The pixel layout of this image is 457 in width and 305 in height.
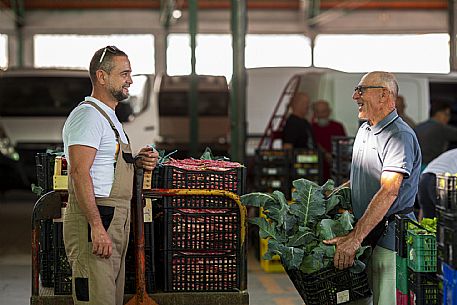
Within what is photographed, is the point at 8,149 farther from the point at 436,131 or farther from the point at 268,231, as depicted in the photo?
the point at 268,231

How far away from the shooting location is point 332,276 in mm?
5578

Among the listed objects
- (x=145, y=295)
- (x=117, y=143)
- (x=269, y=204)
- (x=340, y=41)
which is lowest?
(x=145, y=295)

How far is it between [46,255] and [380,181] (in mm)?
2246

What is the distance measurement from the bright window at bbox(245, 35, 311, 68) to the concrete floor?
55.3 feet

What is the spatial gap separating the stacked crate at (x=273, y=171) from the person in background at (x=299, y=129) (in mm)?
788

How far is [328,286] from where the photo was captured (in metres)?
5.57

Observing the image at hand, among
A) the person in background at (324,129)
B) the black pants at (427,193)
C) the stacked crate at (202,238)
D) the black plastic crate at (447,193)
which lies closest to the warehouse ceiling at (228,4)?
the person in background at (324,129)

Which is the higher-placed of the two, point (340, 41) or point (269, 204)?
point (340, 41)

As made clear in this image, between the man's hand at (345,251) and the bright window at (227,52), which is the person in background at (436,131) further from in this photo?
the bright window at (227,52)

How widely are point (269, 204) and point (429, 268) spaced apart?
1199mm

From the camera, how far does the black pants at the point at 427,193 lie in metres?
8.77

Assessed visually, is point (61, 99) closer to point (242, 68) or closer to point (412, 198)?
point (242, 68)

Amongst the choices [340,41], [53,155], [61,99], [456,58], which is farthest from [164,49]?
[53,155]

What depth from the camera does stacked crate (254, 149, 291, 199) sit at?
461 inches
